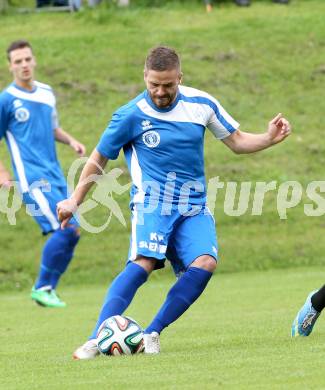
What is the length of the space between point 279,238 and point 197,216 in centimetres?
937

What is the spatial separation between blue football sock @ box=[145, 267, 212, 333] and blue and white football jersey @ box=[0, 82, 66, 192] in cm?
516

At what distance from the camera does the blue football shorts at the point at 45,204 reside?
41.6ft

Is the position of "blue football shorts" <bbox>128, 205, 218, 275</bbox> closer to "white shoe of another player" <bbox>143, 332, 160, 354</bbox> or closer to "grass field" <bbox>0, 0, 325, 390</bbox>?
"white shoe of another player" <bbox>143, 332, 160, 354</bbox>

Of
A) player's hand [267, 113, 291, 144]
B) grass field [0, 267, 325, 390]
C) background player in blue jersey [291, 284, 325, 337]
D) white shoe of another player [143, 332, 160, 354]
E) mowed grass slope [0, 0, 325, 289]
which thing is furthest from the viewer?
mowed grass slope [0, 0, 325, 289]

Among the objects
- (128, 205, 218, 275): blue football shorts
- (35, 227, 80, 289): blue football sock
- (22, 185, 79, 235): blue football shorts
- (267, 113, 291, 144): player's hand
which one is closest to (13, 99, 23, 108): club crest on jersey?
(22, 185, 79, 235): blue football shorts

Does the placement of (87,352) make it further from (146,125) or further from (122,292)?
(146,125)

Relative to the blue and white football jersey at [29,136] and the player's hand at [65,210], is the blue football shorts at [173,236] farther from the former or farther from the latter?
the blue and white football jersey at [29,136]

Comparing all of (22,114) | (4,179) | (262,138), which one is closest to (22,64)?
(22,114)

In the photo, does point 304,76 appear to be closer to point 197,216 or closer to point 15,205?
point 15,205

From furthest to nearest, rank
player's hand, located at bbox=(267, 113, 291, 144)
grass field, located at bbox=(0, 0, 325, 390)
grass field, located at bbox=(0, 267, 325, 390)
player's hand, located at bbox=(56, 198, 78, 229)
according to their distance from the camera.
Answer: player's hand, located at bbox=(267, 113, 291, 144)
player's hand, located at bbox=(56, 198, 78, 229)
grass field, located at bbox=(0, 0, 325, 390)
grass field, located at bbox=(0, 267, 325, 390)

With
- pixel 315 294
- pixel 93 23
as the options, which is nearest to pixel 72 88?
pixel 93 23

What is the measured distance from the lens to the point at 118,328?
7.60 m

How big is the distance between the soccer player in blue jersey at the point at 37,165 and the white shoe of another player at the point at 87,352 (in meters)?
5.06

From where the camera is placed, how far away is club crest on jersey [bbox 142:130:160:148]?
790 centimetres
